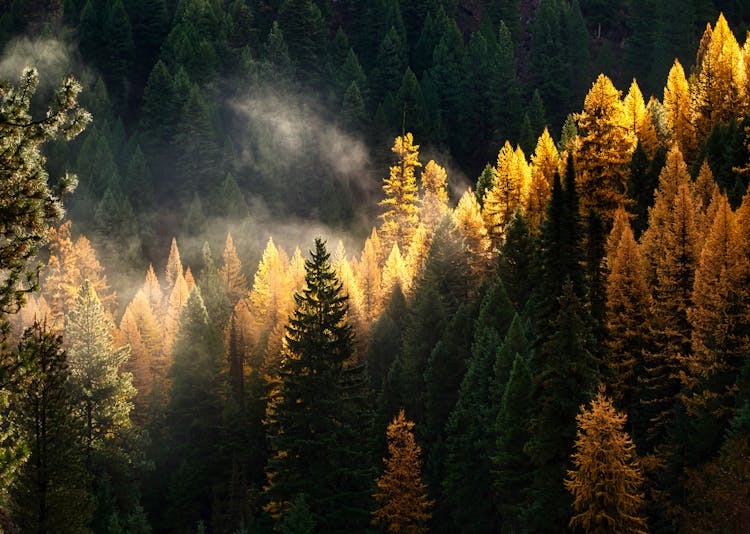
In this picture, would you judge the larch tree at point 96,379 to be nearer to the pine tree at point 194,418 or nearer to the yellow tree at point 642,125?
the pine tree at point 194,418

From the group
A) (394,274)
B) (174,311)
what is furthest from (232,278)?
(394,274)

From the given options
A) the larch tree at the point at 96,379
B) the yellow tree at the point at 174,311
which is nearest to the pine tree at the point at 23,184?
the larch tree at the point at 96,379

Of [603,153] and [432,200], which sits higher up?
[432,200]

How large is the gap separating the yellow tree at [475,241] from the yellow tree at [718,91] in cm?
2094

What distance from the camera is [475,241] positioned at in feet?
242

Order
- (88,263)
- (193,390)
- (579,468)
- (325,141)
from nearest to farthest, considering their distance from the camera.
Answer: (579,468) < (193,390) < (88,263) < (325,141)

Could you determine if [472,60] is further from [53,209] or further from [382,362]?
[53,209]

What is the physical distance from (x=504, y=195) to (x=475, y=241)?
5.12m

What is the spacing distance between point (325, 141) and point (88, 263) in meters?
42.8

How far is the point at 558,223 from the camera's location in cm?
4253

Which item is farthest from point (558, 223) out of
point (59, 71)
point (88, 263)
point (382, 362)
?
point (59, 71)

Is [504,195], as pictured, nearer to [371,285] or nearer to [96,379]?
[371,285]

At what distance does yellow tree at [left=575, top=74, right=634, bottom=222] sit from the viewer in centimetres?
6050

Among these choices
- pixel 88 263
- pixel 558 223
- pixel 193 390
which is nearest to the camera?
pixel 558 223
